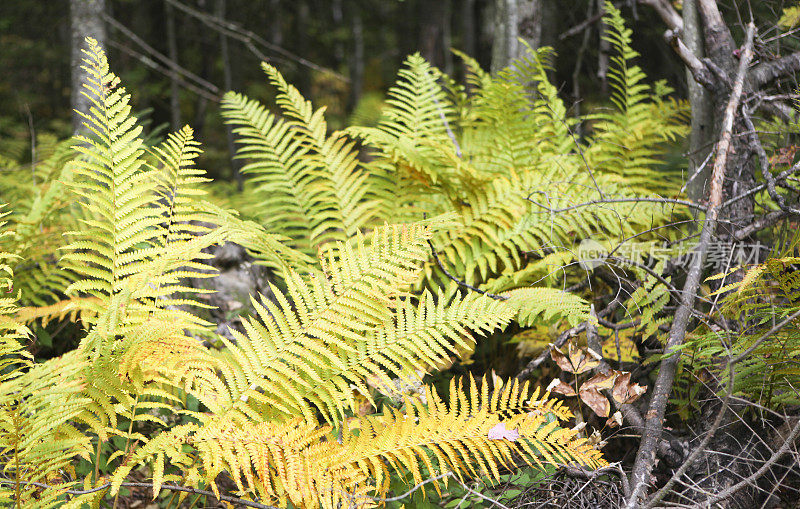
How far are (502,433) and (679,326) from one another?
2.70 feet

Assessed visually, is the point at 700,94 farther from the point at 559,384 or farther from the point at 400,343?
the point at 400,343

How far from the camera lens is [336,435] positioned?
2.04 metres

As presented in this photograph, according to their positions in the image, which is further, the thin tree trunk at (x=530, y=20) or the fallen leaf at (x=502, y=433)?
the thin tree trunk at (x=530, y=20)

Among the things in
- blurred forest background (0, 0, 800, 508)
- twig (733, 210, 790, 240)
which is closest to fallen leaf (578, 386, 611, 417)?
blurred forest background (0, 0, 800, 508)

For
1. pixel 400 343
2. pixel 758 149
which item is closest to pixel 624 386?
pixel 400 343

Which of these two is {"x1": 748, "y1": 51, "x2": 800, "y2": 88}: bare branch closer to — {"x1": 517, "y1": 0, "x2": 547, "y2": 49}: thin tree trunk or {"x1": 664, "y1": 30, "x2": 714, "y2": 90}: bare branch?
{"x1": 664, "y1": 30, "x2": 714, "y2": 90}: bare branch

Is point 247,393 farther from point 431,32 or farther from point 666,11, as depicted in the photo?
point 431,32

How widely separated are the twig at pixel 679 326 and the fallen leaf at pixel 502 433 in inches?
13.9

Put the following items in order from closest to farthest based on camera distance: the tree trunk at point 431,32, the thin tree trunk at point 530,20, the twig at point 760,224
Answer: the twig at point 760,224
the thin tree trunk at point 530,20
the tree trunk at point 431,32

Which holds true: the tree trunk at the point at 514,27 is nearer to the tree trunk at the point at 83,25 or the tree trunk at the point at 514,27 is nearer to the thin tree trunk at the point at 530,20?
the thin tree trunk at the point at 530,20

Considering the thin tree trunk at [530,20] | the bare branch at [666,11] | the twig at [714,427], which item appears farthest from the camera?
the thin tree trunk at [530,20]

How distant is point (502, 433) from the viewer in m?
1.70

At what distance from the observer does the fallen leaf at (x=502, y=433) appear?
1.69 meters

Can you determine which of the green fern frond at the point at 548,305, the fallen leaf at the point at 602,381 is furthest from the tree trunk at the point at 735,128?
the fallen leaf at the point at 602,381
